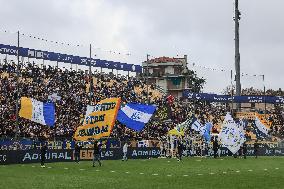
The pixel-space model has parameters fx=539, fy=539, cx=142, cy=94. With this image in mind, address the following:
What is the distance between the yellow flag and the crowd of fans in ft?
38.7

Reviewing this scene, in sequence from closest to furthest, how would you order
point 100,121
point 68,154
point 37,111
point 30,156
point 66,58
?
point 100,121
point 37,111
point 30,156
point 68,154
point 66,58

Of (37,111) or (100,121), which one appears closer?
(100,121)

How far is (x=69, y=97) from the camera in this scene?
6225cm

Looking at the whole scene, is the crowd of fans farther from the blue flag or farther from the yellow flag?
the yellow flag

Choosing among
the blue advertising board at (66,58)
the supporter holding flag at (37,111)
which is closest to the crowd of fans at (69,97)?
the blue advertising board at (66,58)

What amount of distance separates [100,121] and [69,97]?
31.6 metres

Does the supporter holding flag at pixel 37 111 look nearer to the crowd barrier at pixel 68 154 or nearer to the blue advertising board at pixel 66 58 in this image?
the crowd barrier at pixel 68 154

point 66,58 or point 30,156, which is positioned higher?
point 66,58

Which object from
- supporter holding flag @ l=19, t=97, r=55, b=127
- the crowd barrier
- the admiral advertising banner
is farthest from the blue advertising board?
supporter holding flag @ l=19, t=97, r=55, b=127

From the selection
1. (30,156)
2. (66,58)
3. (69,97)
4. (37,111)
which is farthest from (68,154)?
(66,58)

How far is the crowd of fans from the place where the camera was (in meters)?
51.9

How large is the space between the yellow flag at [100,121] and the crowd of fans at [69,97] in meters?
11.8

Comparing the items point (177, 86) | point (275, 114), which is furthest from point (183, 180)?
point (177, 86)

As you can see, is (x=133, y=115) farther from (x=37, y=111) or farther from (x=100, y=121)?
(x=100, y=121)
